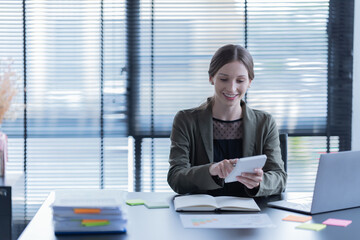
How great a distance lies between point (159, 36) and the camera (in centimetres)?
329

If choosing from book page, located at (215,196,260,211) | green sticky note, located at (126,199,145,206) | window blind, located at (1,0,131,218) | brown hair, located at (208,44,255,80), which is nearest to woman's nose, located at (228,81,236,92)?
brown hair, located at (208,44,255,80)

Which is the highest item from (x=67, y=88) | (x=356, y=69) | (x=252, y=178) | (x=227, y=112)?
(x=356, y=69)

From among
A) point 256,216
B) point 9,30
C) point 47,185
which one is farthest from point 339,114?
point 9,30

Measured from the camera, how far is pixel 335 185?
1785 millimetres

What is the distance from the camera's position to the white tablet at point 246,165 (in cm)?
186

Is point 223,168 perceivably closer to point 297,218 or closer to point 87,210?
point 297,218

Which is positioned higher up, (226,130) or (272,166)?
(226,130)

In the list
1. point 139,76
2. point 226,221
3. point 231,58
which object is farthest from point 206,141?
point 139,76

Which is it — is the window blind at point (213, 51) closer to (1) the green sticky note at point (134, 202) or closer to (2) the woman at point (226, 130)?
(2) the woman at point (226, 130)

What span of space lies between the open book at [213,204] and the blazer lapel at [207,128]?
0.40m

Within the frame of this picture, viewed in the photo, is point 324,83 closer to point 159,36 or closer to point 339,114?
point 339,114

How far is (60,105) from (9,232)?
0.94 meters

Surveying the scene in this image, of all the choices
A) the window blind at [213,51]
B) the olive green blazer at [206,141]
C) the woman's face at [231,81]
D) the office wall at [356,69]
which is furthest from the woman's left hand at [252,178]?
the office wall at [356,69]

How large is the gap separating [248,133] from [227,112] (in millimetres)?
157
